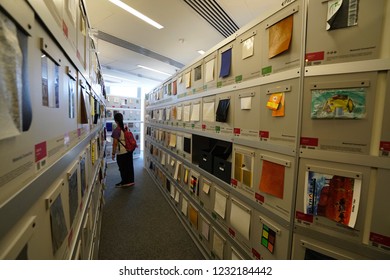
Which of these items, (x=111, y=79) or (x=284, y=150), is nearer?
(x=284, y=150)

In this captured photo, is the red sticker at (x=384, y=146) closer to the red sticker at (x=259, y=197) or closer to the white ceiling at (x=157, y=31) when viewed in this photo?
the red sticker at (x=259, y=197)

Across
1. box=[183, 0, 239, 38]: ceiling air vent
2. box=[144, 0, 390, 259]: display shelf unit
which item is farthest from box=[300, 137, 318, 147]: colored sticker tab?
box=[183, 0, 239, 38]: ceiling air vent

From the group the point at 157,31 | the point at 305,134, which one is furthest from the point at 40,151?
the point at 157,31

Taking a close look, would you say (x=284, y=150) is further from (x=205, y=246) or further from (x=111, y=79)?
(x=111, y=79)

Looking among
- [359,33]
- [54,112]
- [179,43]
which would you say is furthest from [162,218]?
[179,43]

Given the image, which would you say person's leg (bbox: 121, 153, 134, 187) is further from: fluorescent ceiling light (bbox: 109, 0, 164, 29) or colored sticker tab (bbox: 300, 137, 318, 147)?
colored sticker tab (bbox: 300, 137, 318, 147)

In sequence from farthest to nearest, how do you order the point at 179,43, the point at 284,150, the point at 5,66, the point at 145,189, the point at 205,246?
the point at 179,43 → the point at 145,189 → the point at 205,246 → the point at 284,150 → the point at 5,66

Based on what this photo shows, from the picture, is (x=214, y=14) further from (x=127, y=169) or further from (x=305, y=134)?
(x=127, y=169)

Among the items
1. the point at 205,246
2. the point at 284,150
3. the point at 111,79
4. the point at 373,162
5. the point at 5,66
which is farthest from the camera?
the point at 111,79

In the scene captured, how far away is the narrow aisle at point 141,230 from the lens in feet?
6.48

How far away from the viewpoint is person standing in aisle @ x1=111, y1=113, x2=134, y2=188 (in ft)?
11.4

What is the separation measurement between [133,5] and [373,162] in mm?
3443

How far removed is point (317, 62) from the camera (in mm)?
893

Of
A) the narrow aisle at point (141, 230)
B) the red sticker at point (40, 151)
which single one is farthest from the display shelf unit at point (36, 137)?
the narrow aisle at point (141, 230)
